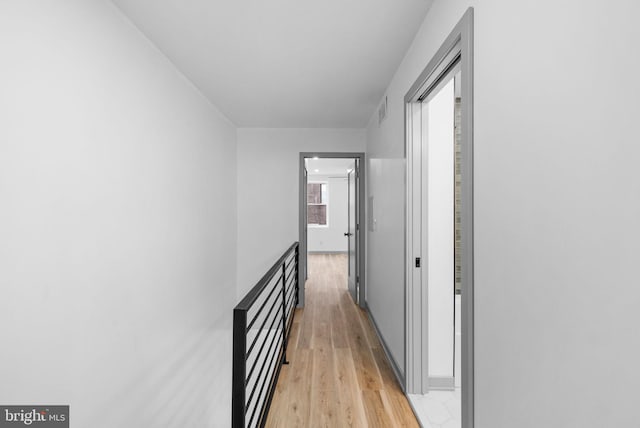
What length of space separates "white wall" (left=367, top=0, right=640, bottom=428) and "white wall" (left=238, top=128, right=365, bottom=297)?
10.8 ft

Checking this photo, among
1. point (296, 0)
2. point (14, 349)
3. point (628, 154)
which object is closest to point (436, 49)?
point (296, 0)

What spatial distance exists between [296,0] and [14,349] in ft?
6.76

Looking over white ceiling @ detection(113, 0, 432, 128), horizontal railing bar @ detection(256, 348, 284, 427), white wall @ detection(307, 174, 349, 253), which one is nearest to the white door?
white ceiling @ detection(113, 0, 432, 128)

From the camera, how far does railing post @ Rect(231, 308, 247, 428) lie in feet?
4.69

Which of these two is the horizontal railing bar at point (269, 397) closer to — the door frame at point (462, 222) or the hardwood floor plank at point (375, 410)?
the hardwood floor plank at point (375, 410)

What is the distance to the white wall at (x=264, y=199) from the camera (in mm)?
4438

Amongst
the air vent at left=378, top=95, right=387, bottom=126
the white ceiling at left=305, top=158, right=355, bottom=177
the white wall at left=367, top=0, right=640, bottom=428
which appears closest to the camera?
the white wall at left=367, top=0, right=640, bottom=428

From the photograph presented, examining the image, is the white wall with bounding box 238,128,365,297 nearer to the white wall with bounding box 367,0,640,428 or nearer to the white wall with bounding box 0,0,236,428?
the white wall with bounding box 0,0,236,428

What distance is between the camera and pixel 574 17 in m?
0.78

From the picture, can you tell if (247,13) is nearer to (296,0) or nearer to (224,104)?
(296,0)

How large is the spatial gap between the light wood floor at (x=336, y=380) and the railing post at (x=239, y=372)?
77cm

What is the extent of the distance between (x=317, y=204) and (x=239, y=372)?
8.49 m

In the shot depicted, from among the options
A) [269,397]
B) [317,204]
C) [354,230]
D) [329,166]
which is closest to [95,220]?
[269,397]

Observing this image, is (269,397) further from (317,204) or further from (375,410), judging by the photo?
(317,204)
